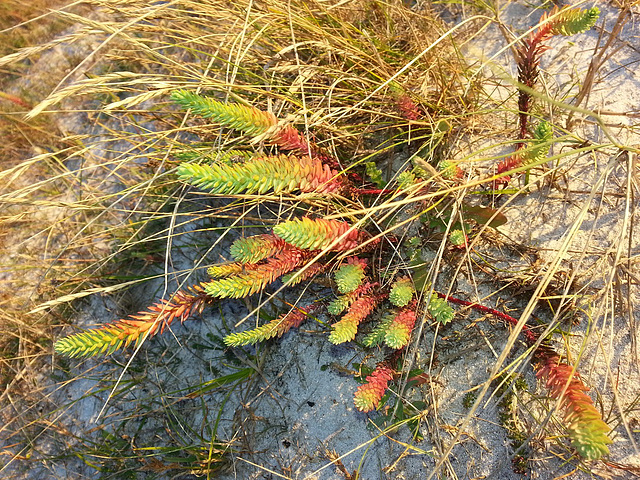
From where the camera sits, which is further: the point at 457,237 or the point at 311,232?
the point at 457,237

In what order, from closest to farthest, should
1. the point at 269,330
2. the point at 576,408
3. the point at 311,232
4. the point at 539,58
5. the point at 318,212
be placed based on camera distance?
the point at 576,408 < the point at 311,232 < the point at 539,58 < the point at 269,330 < the point at 318,212

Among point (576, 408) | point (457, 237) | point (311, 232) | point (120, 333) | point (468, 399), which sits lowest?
point (468, 399)

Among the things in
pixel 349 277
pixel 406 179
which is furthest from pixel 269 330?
pixel 406 179

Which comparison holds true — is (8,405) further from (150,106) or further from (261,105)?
(261,105)

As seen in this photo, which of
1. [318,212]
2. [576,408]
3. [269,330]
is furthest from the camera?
[318,212]

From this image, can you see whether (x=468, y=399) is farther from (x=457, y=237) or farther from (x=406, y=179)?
(x=406, y=179)

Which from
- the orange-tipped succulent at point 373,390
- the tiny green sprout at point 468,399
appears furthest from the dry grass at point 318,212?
the orange-tipped succulent at point 373,390

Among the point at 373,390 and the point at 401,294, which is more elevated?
the point at 401,294

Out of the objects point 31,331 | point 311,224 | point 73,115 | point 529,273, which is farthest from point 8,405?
point 529,273

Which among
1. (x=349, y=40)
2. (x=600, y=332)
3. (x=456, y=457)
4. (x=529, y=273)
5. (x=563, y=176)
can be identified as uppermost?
(x=349, y=40)

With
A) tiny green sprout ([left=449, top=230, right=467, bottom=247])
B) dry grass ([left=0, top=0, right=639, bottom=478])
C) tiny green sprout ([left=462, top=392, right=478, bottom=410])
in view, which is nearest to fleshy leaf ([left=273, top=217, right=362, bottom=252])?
dry grass ([left=0, top=0, right=639, bottom=478])
